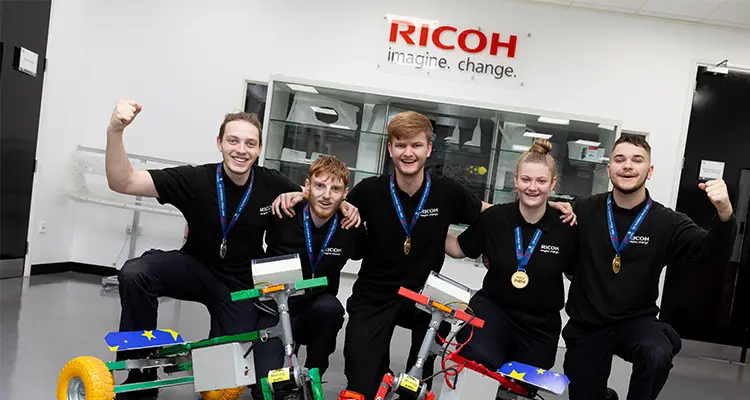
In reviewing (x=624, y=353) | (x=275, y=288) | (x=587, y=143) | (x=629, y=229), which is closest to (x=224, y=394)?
(x=275, y=288)

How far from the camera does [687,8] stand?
5.44 metres

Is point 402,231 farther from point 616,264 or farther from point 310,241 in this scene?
point 616,264

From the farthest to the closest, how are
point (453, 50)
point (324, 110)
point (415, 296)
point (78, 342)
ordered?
point (453, 50)
point (324, 110)
point (78, 342)
point (415, 296)

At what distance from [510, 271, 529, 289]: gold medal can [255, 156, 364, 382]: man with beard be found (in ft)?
2.65

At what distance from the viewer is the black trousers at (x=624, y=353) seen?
96.0 inches

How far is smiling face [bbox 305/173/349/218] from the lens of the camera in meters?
2.70

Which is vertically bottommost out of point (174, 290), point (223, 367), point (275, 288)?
point (223, 367)

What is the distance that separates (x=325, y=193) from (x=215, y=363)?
917mm

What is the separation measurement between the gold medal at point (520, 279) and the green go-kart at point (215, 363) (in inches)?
41.3

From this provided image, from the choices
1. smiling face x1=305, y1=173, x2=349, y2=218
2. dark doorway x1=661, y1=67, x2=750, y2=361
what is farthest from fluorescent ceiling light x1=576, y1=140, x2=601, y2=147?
smiling face x1=305, y1=173, x2=349, y2=218

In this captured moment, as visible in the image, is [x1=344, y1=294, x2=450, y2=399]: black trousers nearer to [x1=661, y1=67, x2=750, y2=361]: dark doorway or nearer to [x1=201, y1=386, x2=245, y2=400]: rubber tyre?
[x1=201, y1=386, x2=245, y2=400]: rubber tyre

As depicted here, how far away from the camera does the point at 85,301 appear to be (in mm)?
A: 4605

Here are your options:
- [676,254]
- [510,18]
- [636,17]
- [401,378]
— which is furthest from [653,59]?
[401,378]

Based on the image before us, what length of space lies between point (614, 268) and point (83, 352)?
291cm
